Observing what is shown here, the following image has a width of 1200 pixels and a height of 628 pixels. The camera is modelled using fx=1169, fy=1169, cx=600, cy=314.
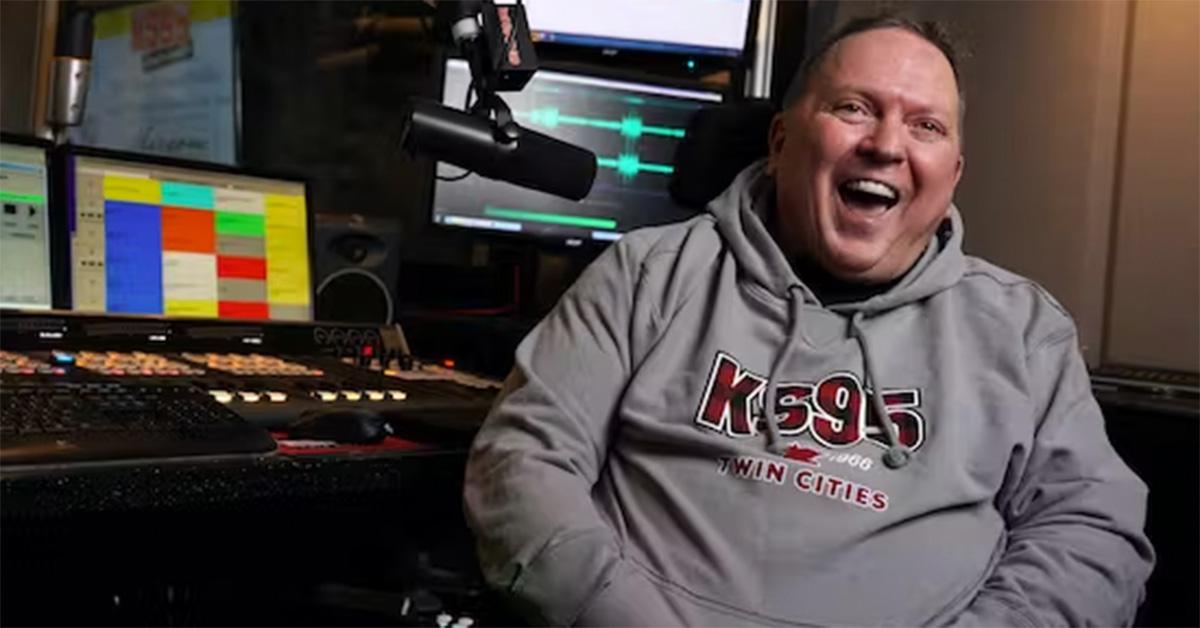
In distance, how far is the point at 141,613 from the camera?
1690 mm

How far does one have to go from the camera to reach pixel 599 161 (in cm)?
200

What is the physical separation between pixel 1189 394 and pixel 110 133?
2006 millimetres

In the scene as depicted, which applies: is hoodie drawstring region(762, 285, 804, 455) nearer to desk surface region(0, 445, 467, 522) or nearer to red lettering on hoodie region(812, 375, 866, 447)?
red lettering on hoodie region(812, 375, 866, 447)

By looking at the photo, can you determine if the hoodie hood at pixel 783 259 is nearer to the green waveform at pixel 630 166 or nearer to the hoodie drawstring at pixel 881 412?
the hoodie drawstring at pixel 881 412

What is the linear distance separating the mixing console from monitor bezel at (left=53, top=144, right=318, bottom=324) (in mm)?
37

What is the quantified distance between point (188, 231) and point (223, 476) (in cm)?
75

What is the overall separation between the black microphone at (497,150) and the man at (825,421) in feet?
0.61

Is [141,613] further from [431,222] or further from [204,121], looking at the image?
[204,121]

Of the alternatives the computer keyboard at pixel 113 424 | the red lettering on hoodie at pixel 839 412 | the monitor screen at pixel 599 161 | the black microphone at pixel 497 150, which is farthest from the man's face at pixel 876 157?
the monitor screen at pixel 599 161

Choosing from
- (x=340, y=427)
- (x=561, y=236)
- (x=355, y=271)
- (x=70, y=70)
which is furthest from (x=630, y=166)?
(x=340, y=427)

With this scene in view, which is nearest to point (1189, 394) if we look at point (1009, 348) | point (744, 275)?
point (1009, 348)

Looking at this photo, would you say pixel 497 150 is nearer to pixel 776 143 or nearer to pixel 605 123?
pixel 776 143

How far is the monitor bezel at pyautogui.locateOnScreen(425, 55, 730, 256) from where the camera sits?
1.97 metres

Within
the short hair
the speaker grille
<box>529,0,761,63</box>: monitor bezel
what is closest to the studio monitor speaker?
the speaker grille
